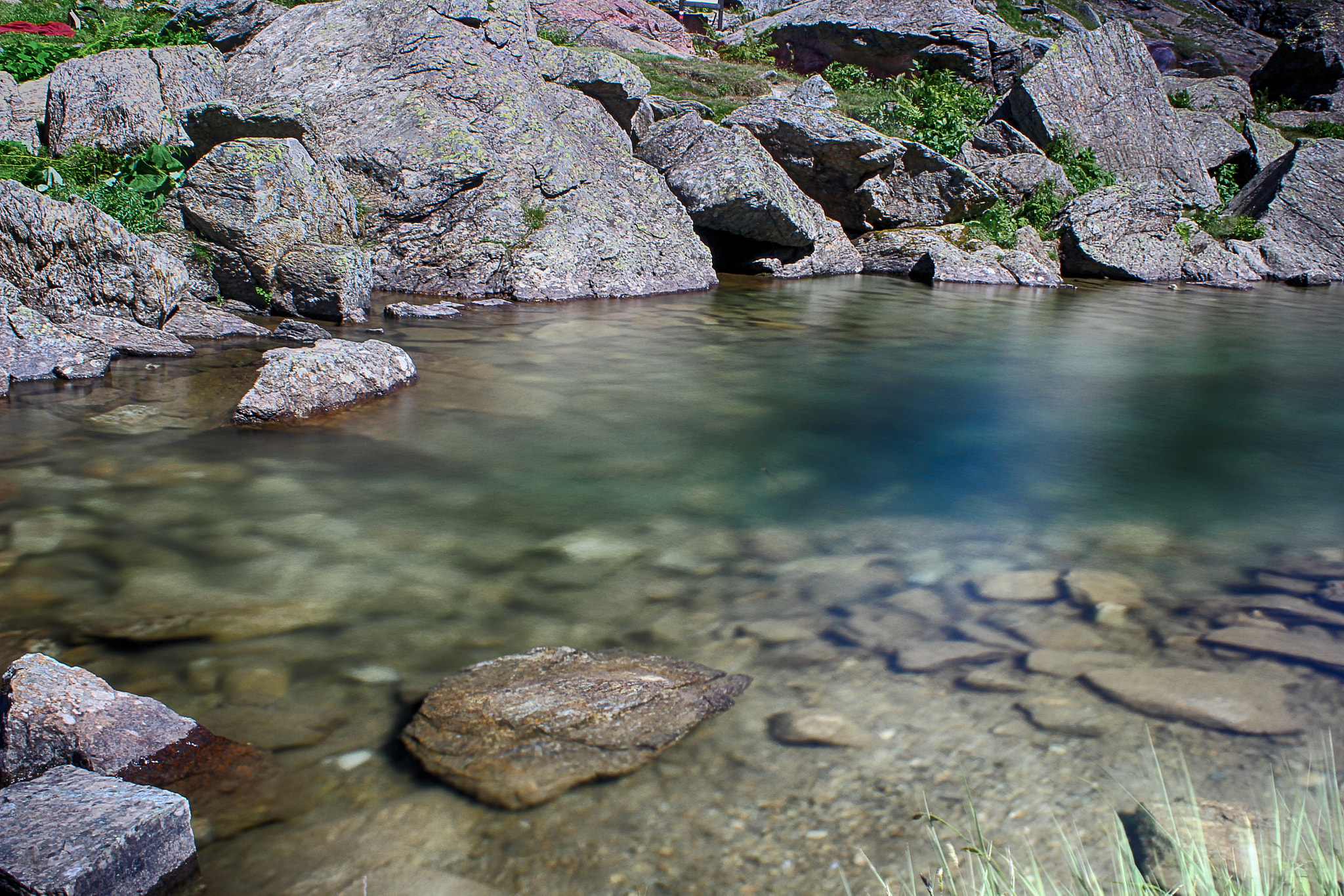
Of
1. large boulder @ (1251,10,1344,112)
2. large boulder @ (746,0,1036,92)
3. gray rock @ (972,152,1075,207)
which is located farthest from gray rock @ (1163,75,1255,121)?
gray rock @ (972,152,1075,207)

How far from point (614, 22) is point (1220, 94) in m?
16.8

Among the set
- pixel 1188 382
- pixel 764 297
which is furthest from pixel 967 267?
pixel 1188 382

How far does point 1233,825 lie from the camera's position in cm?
191

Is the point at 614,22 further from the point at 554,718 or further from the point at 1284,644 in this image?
the point at 554,718

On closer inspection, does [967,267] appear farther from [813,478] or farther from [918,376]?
[813,478]

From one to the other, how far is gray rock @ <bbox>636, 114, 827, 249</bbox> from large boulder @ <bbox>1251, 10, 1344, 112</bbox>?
22.2 meters

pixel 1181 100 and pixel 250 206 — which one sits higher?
pixel 1181 100

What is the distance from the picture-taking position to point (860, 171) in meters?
13.2

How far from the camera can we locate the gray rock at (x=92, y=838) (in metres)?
1.59

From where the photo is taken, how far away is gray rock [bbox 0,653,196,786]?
2016 mm

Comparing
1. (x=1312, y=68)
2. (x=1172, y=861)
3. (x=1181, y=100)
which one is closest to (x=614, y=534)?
(x=1172, y=861)

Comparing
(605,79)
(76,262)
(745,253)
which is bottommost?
(76,262)

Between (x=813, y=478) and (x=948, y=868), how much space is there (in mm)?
2557

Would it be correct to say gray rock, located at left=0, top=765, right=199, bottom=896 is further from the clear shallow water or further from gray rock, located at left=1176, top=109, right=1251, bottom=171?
gray rock, located at left=1176, top=109, right=1251, bottom=171
